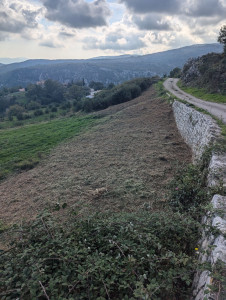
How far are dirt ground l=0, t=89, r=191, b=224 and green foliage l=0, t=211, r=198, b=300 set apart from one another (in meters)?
1.04

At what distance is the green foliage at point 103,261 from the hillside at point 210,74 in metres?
18.4

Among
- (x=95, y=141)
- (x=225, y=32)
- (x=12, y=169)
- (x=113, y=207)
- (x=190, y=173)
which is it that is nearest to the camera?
(x=190, y=173)

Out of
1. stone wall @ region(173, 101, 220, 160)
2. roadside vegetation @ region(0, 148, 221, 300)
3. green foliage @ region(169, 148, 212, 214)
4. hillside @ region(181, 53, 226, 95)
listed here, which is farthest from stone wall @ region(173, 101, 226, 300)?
hillside @ region(181, 53, 226, 95)

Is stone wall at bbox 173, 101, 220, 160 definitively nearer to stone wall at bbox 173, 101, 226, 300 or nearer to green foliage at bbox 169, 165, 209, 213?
stone wall at bbox 173, 101, 226, 300

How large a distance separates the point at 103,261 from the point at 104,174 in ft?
20.4

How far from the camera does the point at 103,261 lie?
2.65 meters

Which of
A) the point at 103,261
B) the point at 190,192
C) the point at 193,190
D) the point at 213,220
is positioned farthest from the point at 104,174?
the point at 103,261

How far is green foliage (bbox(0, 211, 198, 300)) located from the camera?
2455mm

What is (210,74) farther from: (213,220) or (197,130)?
(213,220)

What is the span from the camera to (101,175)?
348 inches

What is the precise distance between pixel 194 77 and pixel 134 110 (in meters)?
14.0

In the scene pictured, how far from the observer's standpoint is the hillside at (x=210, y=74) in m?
20.1

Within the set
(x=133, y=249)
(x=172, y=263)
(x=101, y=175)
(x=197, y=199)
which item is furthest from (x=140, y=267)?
(x=101, y=175)

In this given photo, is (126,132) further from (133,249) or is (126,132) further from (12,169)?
(133,249)
